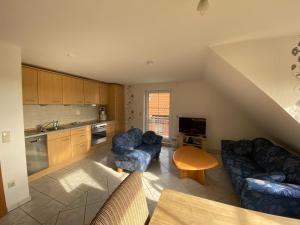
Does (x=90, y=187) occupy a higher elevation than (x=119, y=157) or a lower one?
lower

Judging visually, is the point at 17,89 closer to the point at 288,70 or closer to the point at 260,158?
the point at 288,70

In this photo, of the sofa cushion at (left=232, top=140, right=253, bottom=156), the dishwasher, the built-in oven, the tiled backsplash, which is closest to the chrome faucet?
the tiled backsplash

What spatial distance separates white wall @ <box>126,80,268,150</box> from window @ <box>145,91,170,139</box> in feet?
0.81

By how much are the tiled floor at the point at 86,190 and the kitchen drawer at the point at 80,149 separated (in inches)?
11.1

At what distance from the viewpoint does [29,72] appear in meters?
2.90

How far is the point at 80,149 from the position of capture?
386 cm

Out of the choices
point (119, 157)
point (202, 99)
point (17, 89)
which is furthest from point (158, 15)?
point (202, 99)

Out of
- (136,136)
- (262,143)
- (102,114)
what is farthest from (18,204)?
(262,143)

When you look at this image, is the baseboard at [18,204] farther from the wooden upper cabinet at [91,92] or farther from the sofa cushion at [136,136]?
the wooden upper cabinet at [91,92]

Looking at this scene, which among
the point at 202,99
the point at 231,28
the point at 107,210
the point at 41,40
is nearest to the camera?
the point at 107,210

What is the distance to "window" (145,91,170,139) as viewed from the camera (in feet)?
17.7

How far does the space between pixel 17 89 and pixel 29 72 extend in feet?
3.62

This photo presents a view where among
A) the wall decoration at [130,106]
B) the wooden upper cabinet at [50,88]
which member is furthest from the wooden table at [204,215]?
the wall decoration at [130,106]

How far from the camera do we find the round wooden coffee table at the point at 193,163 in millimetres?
2593
